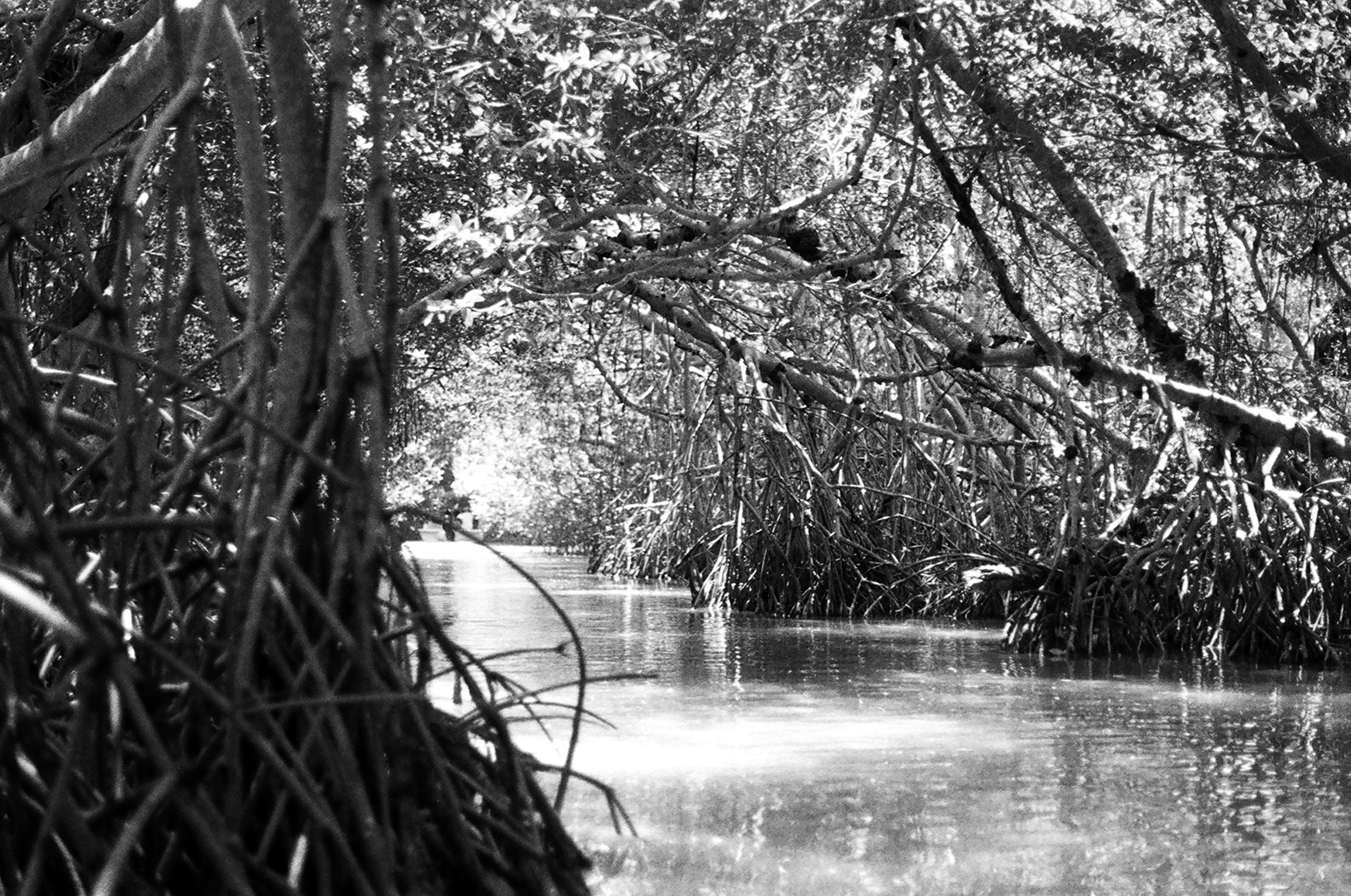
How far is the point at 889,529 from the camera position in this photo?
12.7 metres

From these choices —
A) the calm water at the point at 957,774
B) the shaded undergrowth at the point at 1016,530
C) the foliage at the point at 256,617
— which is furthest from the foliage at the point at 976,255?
the foliage at the point at 256,617

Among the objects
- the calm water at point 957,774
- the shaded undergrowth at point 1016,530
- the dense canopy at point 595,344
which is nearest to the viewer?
the dense canopy at point 595,344

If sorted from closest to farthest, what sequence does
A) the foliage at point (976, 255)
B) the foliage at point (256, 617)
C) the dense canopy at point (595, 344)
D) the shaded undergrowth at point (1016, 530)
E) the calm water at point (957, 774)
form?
1. the foliage at point (256, 617)
2. the dense canopy at point (595, 344)
3. the calm water at point (957, 774)
4. the foliage at point (976, 255)
5. the shaded undergrowth at point (1016, 530)

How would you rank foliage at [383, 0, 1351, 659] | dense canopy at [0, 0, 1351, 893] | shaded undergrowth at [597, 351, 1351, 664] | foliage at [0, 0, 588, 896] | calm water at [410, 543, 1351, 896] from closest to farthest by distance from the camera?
foliage at [0, 0, 588, 896], dense canopy at [0, 0, 1351, 893], calm water at [410, 543, 1351, 896], foliage at [383, 0, 1351, 659], shaded undergrowth at [597, 351, 1351, 664]

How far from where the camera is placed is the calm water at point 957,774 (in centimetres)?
359

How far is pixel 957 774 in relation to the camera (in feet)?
15.8

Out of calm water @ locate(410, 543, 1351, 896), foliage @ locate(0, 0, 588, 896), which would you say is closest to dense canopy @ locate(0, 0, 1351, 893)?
foliage @ locate(0, 0, 588, 896)

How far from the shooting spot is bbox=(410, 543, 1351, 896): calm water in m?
3.59

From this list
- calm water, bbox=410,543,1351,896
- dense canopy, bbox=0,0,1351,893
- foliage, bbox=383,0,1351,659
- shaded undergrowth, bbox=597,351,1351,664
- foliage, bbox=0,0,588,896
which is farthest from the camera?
shaded undergrowth, bbox=597,351,1351,664

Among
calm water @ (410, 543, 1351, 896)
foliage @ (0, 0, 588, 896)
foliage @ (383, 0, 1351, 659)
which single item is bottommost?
calm water @ (410, 543, 1351, 896)

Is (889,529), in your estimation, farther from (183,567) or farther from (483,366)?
(183,567)

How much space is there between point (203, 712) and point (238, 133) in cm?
90

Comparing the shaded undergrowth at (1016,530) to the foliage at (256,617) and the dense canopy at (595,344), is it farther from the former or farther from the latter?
the foliage at (256,617)

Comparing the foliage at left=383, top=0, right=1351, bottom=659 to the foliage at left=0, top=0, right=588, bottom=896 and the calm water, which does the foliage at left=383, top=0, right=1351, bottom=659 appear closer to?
the calm water
